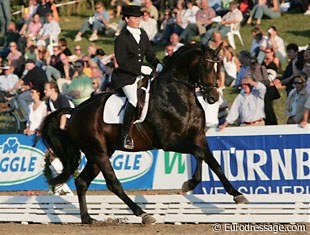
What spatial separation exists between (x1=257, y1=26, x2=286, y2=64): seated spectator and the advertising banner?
5671mm

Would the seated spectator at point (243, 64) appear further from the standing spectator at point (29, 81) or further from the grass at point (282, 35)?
the standing spectator at point (29, 81)

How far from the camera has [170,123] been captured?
11.1 meters

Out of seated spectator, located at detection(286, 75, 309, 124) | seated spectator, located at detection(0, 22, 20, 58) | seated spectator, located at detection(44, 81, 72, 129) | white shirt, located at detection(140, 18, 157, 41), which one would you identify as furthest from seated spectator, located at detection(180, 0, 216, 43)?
seated spectator, located at detection(286, 75, 309, 124)

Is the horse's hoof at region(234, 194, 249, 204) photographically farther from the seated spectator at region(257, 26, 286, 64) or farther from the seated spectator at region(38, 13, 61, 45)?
the seated spectator at region(38, 13, 61, 45)

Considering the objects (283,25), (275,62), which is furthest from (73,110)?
(283,25)

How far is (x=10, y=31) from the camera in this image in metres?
26.6

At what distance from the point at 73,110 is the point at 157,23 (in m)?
12.7

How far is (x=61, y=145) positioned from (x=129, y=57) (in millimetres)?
1827

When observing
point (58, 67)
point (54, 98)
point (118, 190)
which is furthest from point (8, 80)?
point (118, 190)

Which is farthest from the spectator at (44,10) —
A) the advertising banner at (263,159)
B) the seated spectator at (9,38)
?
the advertising banner at (263,159)

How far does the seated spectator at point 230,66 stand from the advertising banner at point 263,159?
5.50 m

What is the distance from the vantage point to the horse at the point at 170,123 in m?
10.9

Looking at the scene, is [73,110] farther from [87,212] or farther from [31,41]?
[31,41]

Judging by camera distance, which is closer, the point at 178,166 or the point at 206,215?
the point at 206,215
